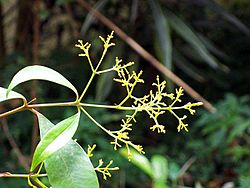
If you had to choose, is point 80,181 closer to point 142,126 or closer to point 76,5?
point 142,126

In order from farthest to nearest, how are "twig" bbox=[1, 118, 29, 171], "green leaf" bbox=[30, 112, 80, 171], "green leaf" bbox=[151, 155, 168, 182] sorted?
"twig" bbox=[1, 118, 29, 171]
"green leaf" bbox=[151, 155, 168, 182]
"green leaf" bbox=[30, 112, 80, 171]

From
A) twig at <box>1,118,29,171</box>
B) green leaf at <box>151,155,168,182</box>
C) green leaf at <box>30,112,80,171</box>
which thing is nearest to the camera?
green leaf at <box>30,112,80,171</box>

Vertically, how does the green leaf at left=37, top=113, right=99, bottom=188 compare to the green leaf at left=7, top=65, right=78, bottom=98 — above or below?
below

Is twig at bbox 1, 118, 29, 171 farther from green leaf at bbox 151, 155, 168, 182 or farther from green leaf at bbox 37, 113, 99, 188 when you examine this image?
green leaf at bbox 37, 113, 99, 188

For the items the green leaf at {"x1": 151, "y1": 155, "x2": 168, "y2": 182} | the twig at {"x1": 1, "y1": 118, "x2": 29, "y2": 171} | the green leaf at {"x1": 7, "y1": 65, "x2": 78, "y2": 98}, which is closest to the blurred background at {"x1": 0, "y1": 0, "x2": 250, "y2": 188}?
the twig at {"x1": 1, "y1": 118, "x2": 29, "y2": 171}

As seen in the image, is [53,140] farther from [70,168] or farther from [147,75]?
[147,75]

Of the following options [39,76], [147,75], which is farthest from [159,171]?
[147,75]

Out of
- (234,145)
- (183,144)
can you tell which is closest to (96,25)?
(183,144)
